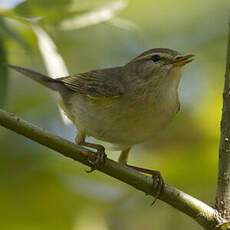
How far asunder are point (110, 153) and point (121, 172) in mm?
1941

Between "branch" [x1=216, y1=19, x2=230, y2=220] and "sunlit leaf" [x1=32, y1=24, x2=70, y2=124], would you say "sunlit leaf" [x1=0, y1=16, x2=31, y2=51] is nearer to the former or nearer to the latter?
"sunlit leaf" [x1=32, y1=24, x2=70, y2=124]

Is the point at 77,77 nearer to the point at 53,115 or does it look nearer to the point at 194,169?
the point at 53,115

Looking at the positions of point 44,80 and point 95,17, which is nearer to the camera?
point 95,17

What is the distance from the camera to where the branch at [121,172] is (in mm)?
2316

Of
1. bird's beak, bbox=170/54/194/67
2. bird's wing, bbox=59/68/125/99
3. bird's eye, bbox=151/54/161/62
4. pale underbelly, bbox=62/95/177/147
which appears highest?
bird's beak, bbox=170/54/194/67

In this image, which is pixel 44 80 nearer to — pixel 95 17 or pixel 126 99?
pixel 126 99

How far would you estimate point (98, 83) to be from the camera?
4.45 metres

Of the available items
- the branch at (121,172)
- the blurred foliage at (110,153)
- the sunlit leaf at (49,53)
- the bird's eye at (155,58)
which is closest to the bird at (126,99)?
the bird's eye at (155,58)

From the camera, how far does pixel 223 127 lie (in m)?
2.48

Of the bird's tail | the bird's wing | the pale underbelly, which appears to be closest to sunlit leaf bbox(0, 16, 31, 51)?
the pale underbelly

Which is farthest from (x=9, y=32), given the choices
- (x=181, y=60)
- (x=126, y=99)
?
(x=181, y=60)

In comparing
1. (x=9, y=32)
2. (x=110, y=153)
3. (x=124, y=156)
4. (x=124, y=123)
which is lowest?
→ (x=110, y=153)

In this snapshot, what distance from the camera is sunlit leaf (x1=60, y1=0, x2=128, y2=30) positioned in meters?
3.10

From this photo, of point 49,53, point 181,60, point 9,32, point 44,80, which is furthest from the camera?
point 44,80
